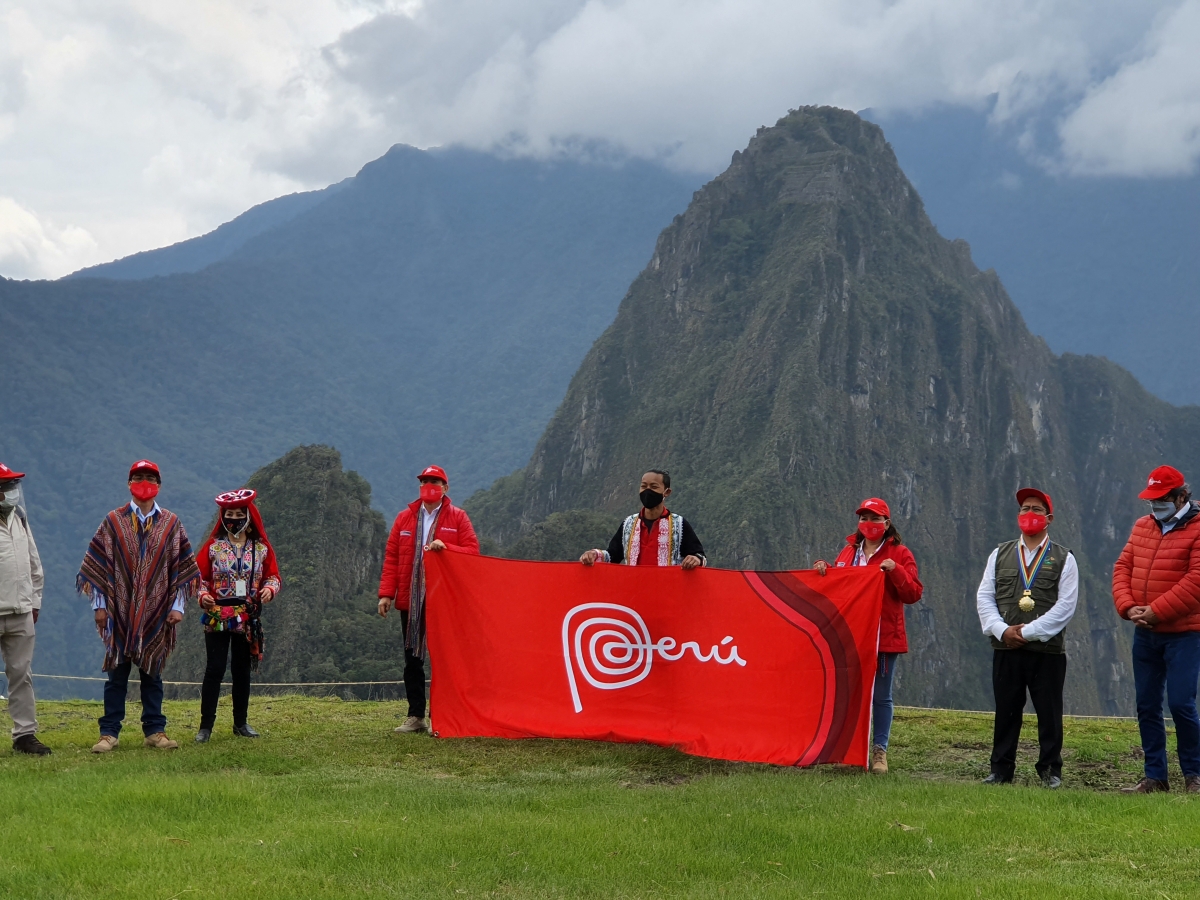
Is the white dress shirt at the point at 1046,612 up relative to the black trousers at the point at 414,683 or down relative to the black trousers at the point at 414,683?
up

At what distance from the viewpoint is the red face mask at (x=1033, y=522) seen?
850 cm

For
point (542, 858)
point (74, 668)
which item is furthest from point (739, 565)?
point (542, 858)

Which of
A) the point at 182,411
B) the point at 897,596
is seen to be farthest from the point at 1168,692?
the point at 182,411

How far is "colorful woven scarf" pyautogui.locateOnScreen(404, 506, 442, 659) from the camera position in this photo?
33.8 feet

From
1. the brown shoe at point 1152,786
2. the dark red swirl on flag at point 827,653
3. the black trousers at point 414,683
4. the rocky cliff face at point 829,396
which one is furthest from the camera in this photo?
the rocky cliff face at point 829,396

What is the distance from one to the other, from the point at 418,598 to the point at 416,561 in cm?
32

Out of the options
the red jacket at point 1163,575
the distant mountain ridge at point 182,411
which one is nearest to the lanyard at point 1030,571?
the red jacket at point 1163,575

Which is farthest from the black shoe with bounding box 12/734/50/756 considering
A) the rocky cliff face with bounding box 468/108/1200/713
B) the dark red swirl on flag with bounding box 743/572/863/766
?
the rocky cliff face with bounding box 468/108/1200/713

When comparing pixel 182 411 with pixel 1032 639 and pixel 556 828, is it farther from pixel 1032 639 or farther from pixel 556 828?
pixel 556 828

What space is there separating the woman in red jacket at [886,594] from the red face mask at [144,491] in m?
5.11

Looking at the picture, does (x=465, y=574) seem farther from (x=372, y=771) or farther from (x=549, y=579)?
(x=372, y=771)

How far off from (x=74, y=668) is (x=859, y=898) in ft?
349

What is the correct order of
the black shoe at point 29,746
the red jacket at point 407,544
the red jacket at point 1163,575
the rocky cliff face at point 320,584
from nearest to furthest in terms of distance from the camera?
the red jacket at point 1163,575
the black shoe at point 29,746
the red jacket at point 407,544
the rocky cliff face at point 320,584

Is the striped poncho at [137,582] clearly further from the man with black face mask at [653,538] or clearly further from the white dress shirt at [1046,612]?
the white dress shirt at [1046,612]
